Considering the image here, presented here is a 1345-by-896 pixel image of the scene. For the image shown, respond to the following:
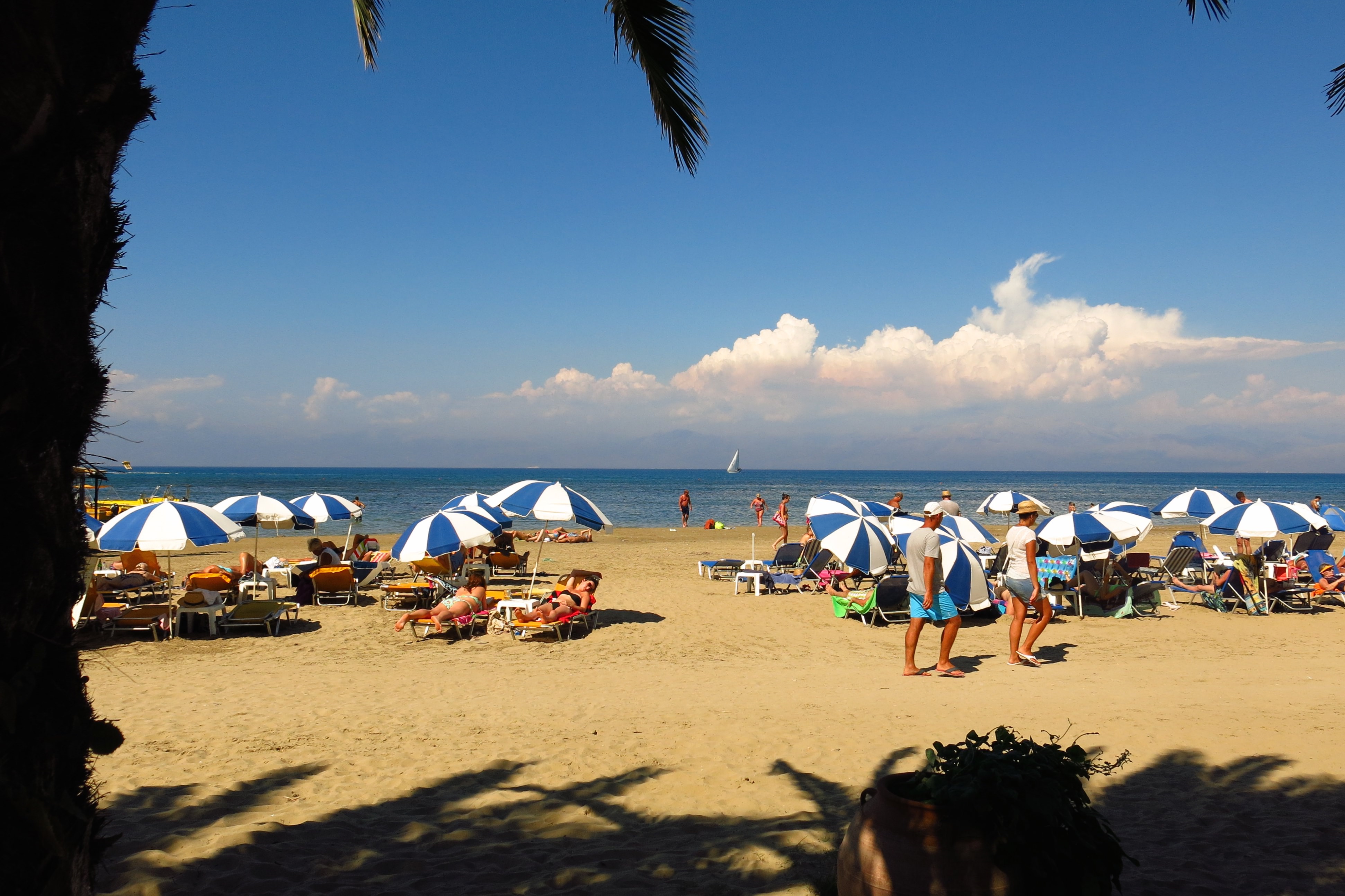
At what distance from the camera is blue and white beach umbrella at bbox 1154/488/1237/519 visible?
15.1 m

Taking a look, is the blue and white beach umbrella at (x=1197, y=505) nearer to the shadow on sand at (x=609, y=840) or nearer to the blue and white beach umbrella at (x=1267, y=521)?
the blue and white beach umbrella at (x=1267, y=521)

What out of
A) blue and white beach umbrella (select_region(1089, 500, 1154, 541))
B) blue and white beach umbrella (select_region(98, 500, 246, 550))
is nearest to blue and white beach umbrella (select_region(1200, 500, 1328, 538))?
blue and white beach umbrella (select_region(1089, 500, 1154, 541))

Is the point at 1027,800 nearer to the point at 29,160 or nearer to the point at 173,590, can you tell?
the point at 29,160

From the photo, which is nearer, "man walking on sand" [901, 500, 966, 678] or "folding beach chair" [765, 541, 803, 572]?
"man walking on sand" [901, 500, 966, 678]

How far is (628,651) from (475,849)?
5589 millimetres

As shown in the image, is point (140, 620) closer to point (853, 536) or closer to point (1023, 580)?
point (853, 536)

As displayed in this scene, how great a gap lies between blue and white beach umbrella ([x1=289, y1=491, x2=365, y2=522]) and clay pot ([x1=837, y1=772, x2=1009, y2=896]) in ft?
48.1

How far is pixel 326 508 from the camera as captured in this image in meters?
16.0

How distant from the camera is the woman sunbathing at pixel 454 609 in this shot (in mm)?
10156

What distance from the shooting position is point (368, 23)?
478 centimetres

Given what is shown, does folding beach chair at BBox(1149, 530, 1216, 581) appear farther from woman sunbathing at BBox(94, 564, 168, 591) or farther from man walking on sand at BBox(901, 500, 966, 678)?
woman sunbathing at BBox(94, 564, 168, 591)

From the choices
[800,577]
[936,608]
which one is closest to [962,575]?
[936,608]

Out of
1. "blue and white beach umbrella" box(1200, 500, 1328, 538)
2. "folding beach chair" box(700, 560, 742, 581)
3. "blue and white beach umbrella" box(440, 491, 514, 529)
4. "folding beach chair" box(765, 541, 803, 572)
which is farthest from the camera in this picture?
"folding beach chair" box(700, 560, 742, 581)

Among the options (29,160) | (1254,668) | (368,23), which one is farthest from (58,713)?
(1254,668)
